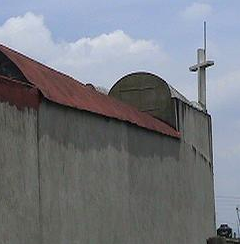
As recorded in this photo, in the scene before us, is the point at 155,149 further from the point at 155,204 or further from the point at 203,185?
the point at 203,185

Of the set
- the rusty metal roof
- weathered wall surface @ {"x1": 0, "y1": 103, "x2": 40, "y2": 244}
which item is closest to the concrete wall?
weathered wall surface @ {"x1": 0, "y1": 103, "x2": 40, "y2": 244}

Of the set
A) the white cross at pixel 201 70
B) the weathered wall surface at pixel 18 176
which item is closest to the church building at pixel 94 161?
→ the weathered wall surface at pixel 18 176

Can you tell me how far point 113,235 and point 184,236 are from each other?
15.0 feet

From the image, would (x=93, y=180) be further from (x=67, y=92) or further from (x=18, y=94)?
(x=18, y=94)

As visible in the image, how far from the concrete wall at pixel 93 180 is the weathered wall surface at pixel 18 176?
1 centimetres

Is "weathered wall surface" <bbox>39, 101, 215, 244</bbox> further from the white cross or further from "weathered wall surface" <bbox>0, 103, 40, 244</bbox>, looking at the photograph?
the white cross

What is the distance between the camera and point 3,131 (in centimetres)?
885

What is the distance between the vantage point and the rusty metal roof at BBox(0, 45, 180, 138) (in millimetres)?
Result: 10391

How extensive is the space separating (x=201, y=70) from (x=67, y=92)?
11147mm

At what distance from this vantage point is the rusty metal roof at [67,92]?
10.4 metres

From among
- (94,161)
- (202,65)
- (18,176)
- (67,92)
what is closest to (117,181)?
(94,161)

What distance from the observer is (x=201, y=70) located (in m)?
22.1

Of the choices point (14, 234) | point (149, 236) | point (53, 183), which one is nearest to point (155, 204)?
point (149, 236)

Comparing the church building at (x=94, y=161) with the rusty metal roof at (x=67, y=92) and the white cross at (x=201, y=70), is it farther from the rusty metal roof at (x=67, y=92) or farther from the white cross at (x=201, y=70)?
the white cross at (x=201, y=70)
